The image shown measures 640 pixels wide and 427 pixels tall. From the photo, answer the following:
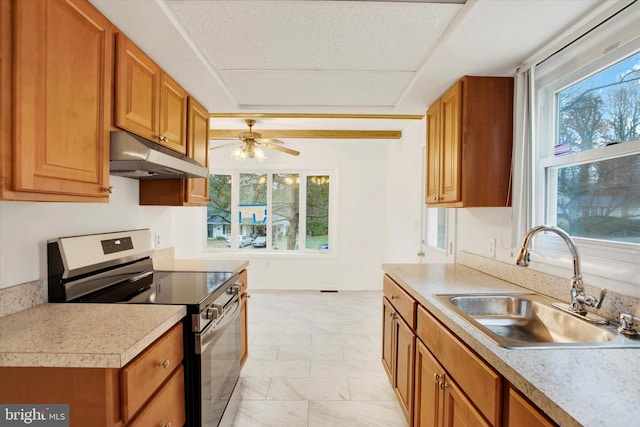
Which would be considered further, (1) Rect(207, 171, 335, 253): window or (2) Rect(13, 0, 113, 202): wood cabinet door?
(1) Rect(207, 171, 335, 253): window

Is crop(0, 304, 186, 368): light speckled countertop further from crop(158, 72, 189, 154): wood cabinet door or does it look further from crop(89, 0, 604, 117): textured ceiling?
crop(89, 0, 604, 117): textured ceiling

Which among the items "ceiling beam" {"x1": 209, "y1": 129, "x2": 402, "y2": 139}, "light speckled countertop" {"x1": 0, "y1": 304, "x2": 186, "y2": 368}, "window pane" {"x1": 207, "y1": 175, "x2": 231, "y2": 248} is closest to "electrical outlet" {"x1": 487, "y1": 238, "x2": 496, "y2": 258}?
"light speckled countertop" {"x1": 0, "y1": 304, "x2": 186, "y2": 368}

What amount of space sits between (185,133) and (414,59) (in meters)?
1.65

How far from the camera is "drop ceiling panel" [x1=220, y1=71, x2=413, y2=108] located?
1990 millimetres

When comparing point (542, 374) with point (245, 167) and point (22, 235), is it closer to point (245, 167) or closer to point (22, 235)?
point (22, 235)

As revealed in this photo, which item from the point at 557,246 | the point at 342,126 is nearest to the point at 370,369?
the point at 557,246

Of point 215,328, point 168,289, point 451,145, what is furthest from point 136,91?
point 451,145

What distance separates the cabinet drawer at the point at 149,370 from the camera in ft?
3.26

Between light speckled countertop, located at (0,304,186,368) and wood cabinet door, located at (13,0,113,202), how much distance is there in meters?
0.49

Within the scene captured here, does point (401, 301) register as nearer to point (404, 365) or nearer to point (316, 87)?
point (404, 365)

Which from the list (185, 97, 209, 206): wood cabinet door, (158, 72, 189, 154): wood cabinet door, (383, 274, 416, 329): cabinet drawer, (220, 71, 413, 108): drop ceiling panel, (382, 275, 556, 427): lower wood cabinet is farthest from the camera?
(185, 97, 209, 206): wood cabinet door

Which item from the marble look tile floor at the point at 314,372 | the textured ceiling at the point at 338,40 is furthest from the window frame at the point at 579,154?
the marble look tile floor at the point at 314,372

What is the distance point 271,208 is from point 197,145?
2.82 metres

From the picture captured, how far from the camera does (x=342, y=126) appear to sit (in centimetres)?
421
